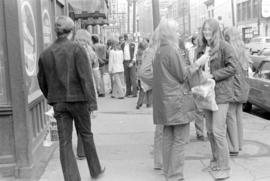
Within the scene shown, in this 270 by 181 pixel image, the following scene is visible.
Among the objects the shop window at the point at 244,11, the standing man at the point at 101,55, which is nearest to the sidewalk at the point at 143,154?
the standing man at the point at 101,55

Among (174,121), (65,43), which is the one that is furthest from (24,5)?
(174,121)

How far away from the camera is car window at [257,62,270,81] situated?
388 inches

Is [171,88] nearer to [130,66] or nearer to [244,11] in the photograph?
[130,66]

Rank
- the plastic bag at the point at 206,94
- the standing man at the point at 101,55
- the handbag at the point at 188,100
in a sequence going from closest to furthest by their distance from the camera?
the handbag at the point at 188,100 < the plastic bag at the point at 206,94 < the standing man at the point at 101,55

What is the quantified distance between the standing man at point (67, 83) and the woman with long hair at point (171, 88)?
0.70m

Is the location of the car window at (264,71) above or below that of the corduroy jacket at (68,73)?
below

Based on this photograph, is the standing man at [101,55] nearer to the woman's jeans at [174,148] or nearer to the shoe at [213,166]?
the shoe at [213,166]

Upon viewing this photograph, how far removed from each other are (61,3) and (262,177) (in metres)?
5.93

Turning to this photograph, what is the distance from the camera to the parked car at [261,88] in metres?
9.28

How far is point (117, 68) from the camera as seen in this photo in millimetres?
12438

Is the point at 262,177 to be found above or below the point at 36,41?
below

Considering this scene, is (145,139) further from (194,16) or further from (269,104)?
(194,16)

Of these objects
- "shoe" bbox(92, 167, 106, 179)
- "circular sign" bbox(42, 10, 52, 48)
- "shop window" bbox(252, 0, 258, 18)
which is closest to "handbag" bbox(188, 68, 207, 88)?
"shoe" bbox(92, 167, 106, 179)

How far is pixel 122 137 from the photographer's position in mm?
7484
